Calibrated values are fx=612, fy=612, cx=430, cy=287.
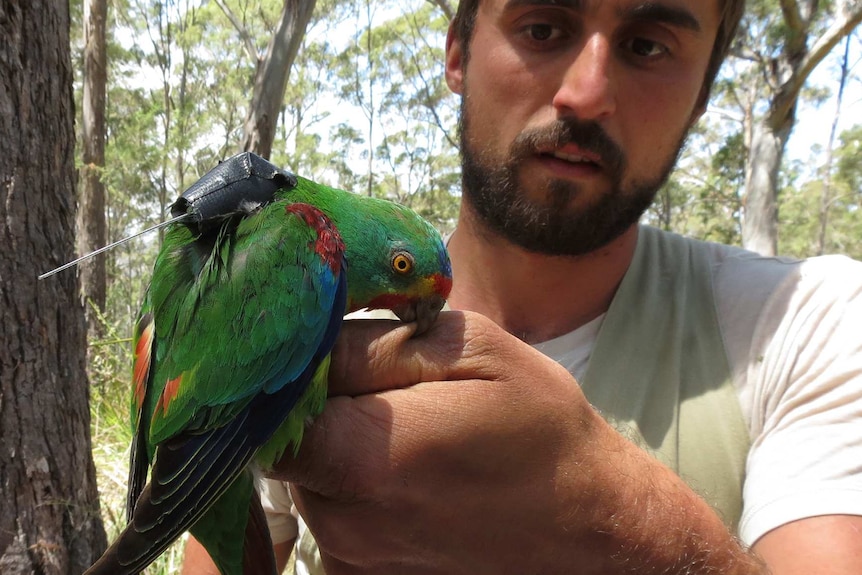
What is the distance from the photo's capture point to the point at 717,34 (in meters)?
2.29

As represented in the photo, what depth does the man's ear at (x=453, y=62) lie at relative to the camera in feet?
8.70

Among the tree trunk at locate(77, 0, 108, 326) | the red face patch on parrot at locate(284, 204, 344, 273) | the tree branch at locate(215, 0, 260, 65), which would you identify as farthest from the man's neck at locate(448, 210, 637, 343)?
the tree trunk at locate(77, 0, 108, 326)

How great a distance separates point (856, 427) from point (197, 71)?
2534cm

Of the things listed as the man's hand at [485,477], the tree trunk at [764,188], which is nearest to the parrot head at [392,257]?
the man's hand at [485,477]

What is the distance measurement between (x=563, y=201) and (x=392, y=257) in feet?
2.36

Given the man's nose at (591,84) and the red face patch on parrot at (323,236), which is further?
the man's nose at (591,84)

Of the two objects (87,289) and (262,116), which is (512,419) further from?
(87,289)

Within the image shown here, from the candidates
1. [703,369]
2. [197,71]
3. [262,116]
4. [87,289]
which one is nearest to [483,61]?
[703,369]

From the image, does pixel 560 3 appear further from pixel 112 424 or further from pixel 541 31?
pixel 112 424

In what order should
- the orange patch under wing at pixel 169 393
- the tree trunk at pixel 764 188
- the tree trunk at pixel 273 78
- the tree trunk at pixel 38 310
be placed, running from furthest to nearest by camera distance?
the tree trunk at pixel 764 188
the tree trunk at pixel 273 78
the tree trunk at pixel 38 310
the orange patch under wing at pixel 169 393

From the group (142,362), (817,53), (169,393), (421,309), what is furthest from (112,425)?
(817,53)

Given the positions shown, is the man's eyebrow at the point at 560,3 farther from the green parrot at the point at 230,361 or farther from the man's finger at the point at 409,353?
the man's finger at the point at 409,353

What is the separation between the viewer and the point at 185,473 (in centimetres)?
138

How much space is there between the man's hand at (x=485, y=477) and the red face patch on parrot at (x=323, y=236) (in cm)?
28
